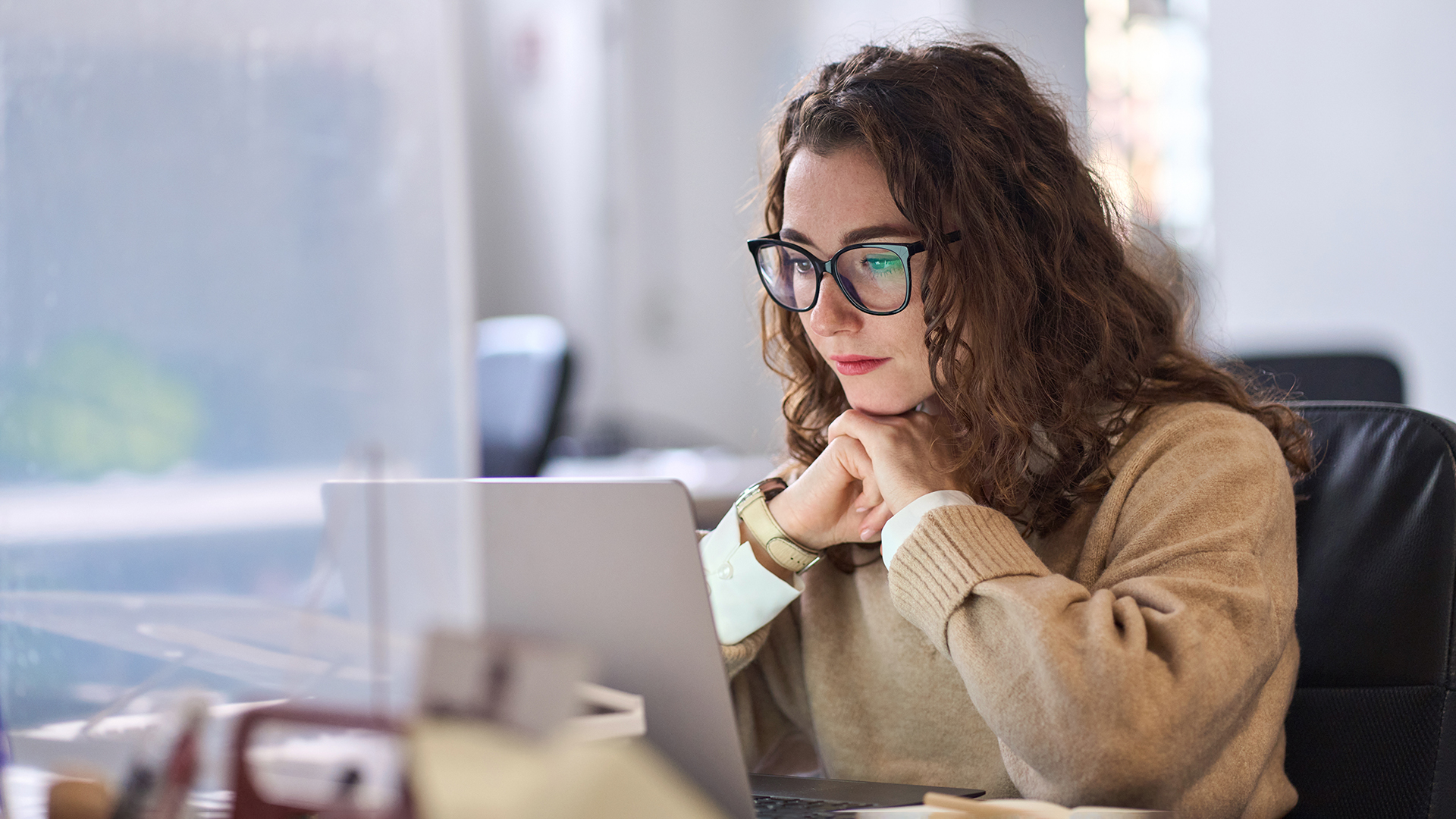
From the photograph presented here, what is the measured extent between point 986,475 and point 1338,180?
158 cm

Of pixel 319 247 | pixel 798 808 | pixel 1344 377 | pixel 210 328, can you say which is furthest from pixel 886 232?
pixel 319 247

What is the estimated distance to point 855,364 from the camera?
107 centimetres

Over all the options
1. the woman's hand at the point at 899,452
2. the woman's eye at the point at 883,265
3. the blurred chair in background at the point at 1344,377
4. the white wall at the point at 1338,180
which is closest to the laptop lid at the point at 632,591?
the woman's hand at the point at 899,452

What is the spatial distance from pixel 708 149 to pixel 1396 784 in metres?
3.42

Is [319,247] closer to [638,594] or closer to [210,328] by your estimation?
[210,328]

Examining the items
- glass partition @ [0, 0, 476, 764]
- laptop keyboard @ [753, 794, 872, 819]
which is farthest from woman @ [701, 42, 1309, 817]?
glass partition @ [0, 0, 476, 764]

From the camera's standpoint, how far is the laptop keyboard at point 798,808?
775mm

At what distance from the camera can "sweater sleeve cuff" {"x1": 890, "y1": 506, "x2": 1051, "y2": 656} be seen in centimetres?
84

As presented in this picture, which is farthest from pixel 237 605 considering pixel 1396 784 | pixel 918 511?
pixel 1396 784

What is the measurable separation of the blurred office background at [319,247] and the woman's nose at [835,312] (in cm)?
28

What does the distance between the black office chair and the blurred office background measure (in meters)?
0.35

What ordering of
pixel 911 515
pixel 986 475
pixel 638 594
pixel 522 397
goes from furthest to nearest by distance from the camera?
1. pixel 522 397
2. pixel 986 475
3. pixel 911 515
4. pixel 638 594

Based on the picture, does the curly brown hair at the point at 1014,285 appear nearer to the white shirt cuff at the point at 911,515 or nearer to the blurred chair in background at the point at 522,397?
the white shirt cuff at the point at 911,515

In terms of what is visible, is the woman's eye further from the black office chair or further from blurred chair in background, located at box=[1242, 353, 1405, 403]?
blurred chair in background, located at box=[1242, 353, 1405, 403]
